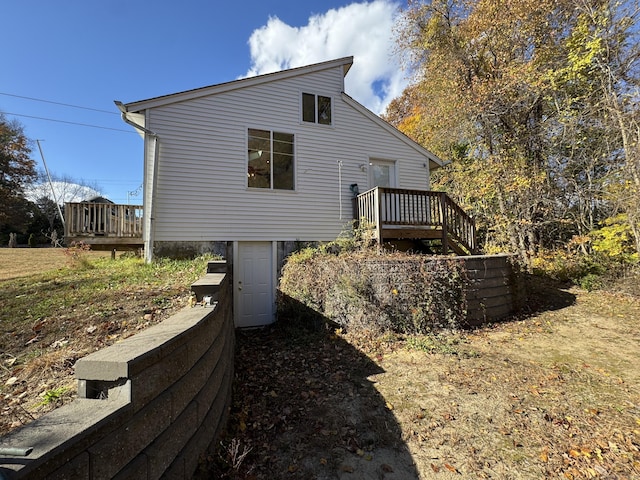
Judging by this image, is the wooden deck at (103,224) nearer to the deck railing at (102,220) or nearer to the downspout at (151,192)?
the deck railing at (102,220)

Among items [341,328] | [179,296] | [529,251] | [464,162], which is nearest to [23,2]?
[179,296]

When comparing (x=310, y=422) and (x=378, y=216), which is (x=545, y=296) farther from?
(x=310, y=422)

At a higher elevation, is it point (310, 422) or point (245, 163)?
point (245, 163)

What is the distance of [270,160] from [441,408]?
684 cm

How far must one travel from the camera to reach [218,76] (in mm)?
9102

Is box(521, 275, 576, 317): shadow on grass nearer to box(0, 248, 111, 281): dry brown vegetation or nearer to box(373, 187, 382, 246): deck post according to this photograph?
box(373, 187, 382, 246): deck post

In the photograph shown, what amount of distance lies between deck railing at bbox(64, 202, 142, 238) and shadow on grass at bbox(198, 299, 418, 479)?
14.3 feet

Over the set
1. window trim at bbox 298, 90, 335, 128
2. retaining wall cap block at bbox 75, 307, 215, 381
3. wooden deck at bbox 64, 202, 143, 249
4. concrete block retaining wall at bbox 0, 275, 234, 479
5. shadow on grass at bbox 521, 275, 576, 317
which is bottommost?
shadow on grass at bbox 521, 275, 576, 317

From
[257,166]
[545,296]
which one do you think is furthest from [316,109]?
[545,296]

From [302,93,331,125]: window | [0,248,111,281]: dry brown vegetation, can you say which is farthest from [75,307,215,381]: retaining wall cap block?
[0,248,111,281]: dry brown vegetation

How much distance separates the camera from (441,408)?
3367mm

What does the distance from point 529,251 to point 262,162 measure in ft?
32.4

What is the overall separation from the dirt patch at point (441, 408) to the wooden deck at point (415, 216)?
295 cm

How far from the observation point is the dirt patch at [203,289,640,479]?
8.46 feet
